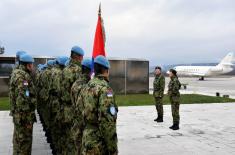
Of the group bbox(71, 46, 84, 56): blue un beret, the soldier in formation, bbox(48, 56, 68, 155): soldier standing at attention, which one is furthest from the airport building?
bbox(71, 46, 84, 56): blue un beret

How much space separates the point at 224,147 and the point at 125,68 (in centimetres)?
1473

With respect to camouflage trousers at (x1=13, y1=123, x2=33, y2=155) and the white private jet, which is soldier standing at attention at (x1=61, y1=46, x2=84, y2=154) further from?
the white private jet

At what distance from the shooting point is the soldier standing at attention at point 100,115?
11.3 feet

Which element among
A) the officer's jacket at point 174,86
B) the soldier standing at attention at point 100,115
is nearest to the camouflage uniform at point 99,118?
the soldier standing at attention at point 100,115

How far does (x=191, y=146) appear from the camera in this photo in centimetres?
766

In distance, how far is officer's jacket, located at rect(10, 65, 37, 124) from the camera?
214 inches

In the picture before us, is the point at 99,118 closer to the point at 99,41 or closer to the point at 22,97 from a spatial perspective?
the point at 22,97

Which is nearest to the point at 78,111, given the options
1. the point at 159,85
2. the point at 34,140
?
the point at 34,140

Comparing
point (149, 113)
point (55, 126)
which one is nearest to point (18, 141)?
point (55, 126)

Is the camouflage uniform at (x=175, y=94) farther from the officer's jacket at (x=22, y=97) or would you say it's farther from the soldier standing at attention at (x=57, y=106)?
the officer's jacket at (x=22, y=97)

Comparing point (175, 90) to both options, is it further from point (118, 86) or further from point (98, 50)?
point (118, 86)

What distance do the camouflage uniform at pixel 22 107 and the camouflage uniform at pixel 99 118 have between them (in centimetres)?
211

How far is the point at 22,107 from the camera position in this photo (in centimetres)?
544

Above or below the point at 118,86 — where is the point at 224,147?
below
